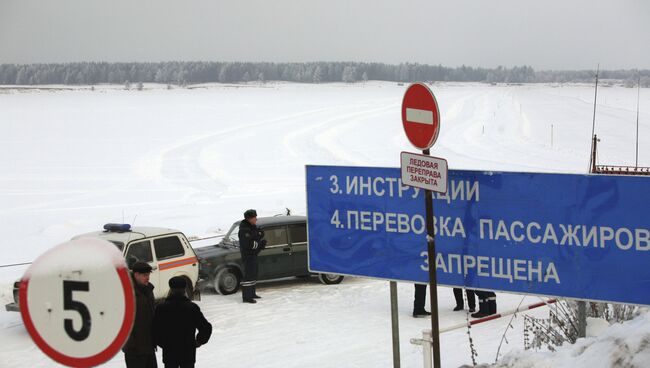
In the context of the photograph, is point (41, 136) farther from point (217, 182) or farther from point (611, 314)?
point (611, 314)

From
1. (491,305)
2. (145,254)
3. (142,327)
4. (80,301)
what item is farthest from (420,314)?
(80,301)

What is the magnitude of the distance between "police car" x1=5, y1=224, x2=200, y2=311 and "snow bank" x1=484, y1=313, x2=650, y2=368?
297 inches

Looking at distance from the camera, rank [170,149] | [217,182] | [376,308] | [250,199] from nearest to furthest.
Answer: [376,308] → [250,199] → [217,182] → [170,149]

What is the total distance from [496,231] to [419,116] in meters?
1.33

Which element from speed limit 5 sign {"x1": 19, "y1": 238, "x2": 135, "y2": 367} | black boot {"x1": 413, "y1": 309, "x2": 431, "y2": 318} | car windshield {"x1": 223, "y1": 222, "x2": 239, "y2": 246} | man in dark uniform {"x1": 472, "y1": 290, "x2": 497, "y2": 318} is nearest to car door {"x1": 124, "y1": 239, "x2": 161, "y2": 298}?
car windshield {"x1": 223, "y1": 222, "x2": 239, "y2": 246}

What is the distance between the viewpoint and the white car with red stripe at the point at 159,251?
13742 mm

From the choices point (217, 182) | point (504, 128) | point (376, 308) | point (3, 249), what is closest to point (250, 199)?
point (217, 182)

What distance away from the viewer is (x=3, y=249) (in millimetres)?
20047

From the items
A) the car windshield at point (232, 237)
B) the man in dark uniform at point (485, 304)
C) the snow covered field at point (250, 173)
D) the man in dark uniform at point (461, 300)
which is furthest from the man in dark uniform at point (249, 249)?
the man in dark uniform at point (485, 304)

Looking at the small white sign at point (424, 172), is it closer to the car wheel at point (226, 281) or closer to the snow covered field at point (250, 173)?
the snow covered field at point (250, 173)

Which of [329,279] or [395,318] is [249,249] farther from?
[395,318]

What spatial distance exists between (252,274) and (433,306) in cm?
800

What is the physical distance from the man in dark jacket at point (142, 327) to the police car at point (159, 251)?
629 centimetres

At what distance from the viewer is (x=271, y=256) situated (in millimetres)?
16172
